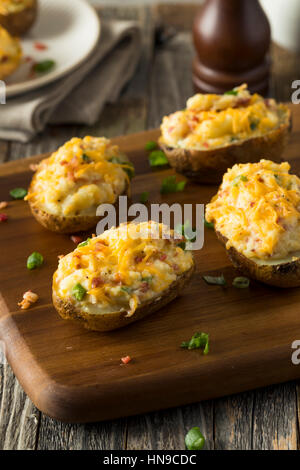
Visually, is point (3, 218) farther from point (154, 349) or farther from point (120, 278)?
point (154, 349)

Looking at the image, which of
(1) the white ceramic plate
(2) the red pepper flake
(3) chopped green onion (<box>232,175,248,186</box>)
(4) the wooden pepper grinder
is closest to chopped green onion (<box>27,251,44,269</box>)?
(2) the red pepper flake

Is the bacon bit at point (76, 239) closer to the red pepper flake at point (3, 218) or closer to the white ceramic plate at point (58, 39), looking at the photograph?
the red pepper flake at point (3, 218)

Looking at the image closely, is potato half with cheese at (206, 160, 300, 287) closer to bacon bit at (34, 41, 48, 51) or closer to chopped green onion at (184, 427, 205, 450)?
chopped green onion at (184, 427, 205, 450)

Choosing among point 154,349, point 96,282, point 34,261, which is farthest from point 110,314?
point 34,261

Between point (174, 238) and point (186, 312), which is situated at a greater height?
point (174, 238)

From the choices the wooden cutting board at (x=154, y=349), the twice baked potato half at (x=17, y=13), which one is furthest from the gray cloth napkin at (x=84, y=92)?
the wooden cutting board at (x=154, y=349)

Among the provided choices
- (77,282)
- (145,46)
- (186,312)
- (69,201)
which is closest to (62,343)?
(77,282)

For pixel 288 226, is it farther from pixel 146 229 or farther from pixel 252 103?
pixel 252 103
